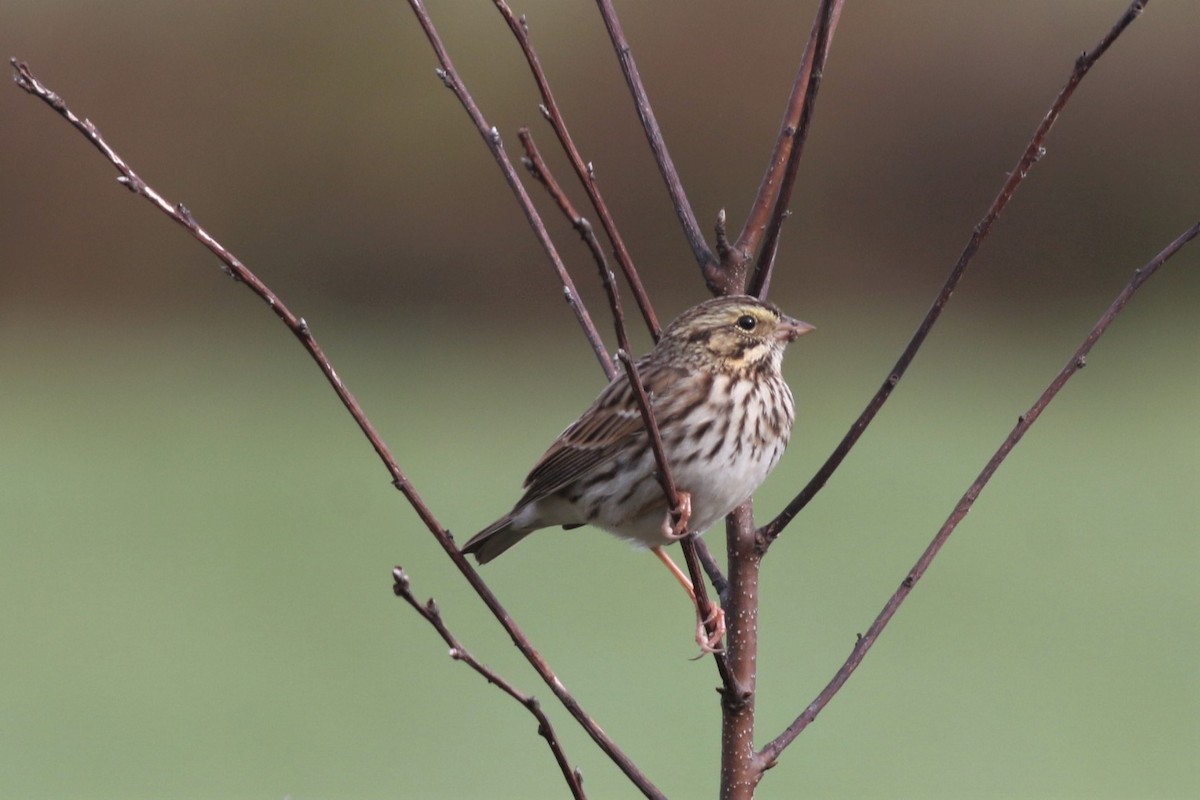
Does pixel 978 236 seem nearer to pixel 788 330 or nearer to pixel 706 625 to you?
pixel 788 330

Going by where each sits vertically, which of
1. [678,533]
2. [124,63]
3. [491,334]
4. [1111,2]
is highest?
[124,63]

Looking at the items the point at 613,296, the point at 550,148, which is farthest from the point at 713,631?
the point at 550,148

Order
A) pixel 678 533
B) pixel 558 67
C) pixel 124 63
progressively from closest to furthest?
pixel 678 533
pixel 558 67
pixel 124 63

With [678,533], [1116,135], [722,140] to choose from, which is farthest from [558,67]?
[678,533]

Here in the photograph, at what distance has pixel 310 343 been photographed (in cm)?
184

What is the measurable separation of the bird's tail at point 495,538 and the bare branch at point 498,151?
0.68 m

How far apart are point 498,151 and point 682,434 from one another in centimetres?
87

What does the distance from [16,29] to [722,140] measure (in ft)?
17.5

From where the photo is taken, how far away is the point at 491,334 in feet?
45.3

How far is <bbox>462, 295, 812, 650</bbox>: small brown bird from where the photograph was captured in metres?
2.71

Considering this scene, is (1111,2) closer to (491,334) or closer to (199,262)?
(491,334)

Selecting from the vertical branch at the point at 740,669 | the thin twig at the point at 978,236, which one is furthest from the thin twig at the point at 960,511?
the thin twig at the point at 978,236

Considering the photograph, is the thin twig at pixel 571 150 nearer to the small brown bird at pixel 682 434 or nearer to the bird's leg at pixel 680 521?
the bird's leg at pixel 680 521

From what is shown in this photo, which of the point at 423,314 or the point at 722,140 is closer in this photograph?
the point at 722,140
